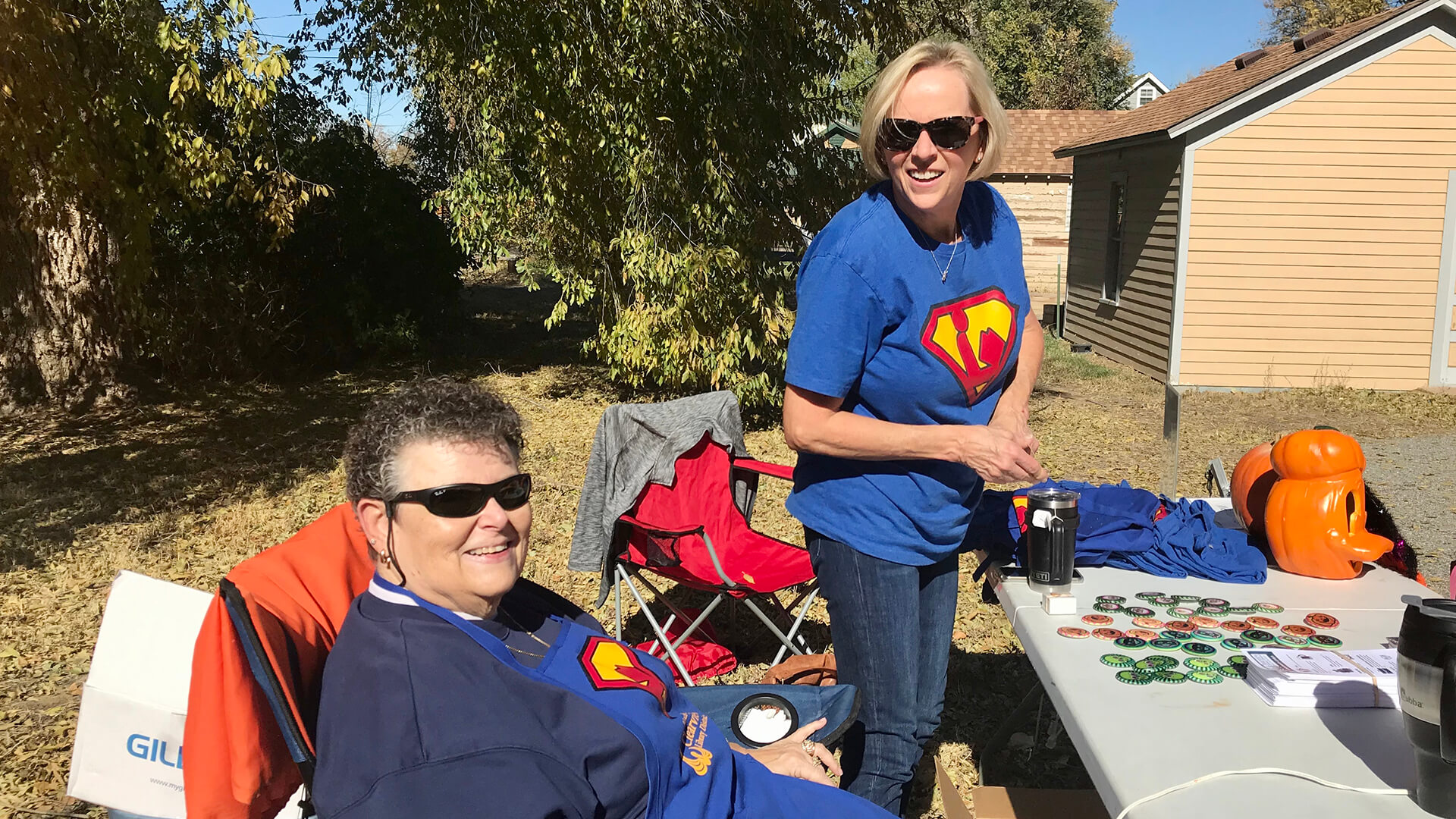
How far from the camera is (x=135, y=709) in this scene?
1749mm

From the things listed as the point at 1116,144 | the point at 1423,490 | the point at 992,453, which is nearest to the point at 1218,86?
the point at 1116,144

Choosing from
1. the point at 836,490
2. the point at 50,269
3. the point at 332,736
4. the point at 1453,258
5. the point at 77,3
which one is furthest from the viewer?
the point at 1453,258

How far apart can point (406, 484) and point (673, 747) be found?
2.19 feet

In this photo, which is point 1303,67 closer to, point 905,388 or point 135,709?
point 905,388

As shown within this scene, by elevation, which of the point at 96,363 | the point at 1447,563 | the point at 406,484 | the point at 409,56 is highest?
the point at 409,56

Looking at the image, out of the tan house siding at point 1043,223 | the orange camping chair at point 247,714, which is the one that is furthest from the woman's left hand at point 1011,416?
the tan house siding at point 1043,223

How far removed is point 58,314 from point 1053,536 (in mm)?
10656

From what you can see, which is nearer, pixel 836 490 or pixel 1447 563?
pixel 836 490

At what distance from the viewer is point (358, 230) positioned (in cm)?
1233

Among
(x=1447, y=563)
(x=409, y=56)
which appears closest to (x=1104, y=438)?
(x=1447, y=563)

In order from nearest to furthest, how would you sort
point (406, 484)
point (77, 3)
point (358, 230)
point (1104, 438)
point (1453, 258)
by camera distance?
point (406, 484)
point (77, 3)
point (1104, 438)
point (1453, 258)
point (358, 230)

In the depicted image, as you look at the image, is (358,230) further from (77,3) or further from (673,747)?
(673,747)

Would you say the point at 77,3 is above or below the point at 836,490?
above

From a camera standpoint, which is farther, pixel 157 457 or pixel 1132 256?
pixel 1132 256
